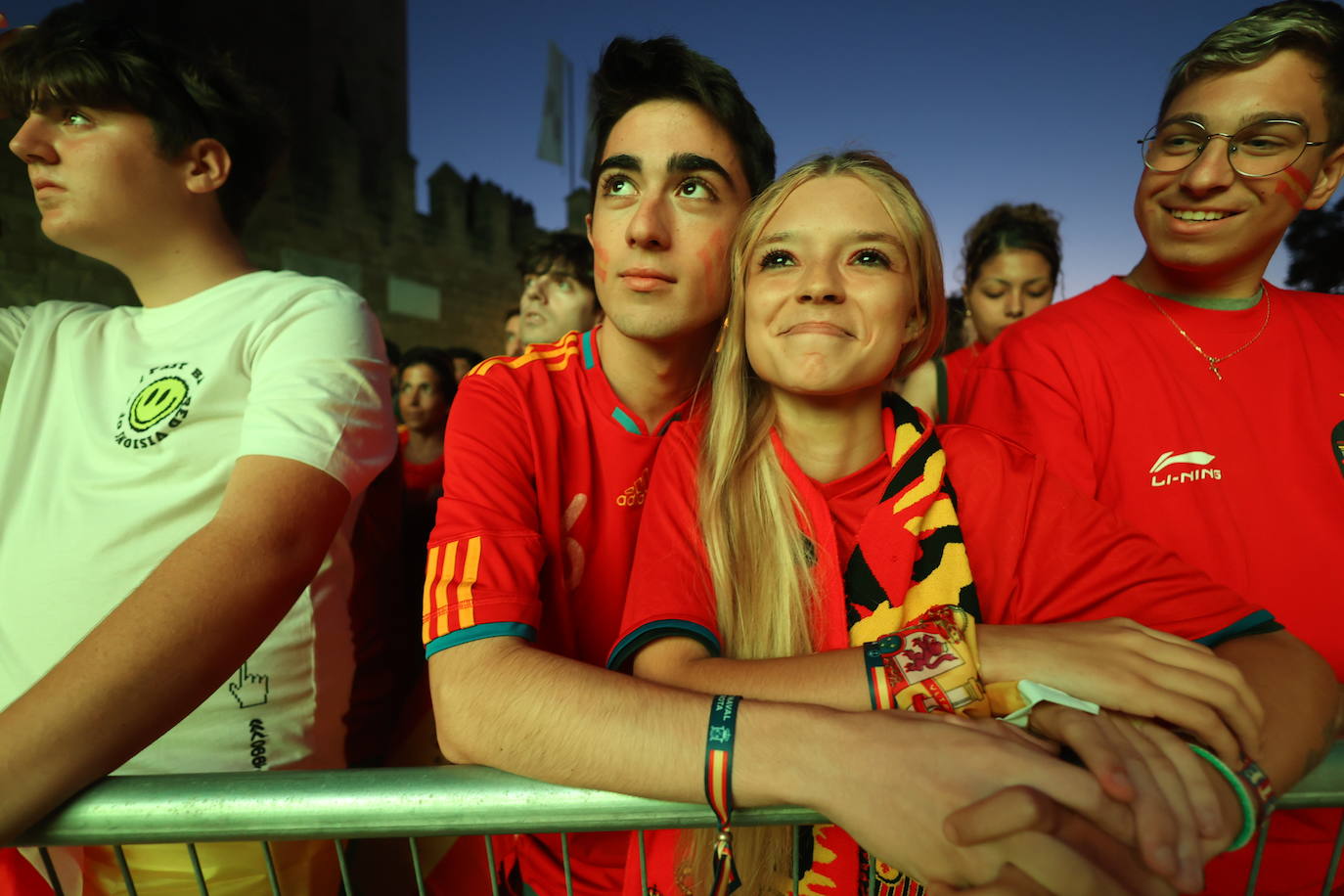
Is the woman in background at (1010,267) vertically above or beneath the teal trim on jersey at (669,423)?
above

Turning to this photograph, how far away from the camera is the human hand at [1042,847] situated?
0.78 m

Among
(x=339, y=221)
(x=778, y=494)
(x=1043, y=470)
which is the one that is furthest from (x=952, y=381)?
(x=339, y=221)

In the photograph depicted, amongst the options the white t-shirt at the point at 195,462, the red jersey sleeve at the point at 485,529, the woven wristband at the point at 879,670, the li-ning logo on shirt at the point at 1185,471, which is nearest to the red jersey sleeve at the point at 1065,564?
the li-ning logo on shirt at the point at 1185,471

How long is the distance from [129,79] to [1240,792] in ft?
8.04

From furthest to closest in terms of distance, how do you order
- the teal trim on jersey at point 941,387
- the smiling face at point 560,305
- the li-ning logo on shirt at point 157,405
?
the smiling face at point 560,305 < the teal trim on jersey at point 941,387 < the li-ning logo on shirt at point 157,405

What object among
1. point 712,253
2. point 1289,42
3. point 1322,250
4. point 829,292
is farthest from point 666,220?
point 1322,250

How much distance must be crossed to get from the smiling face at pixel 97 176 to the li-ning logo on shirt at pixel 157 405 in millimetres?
298

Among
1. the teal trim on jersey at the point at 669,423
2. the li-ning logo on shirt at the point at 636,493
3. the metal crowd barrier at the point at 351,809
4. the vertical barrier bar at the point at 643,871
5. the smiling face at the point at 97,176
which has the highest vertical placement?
the smiling face at the point at 97,176

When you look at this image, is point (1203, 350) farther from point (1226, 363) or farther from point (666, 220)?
point (666, 220)

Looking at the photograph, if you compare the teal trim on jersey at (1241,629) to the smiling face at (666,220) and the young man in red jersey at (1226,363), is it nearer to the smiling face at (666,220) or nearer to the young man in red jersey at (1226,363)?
the young man in red jersey at (1226,363)

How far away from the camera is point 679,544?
4.38 feet

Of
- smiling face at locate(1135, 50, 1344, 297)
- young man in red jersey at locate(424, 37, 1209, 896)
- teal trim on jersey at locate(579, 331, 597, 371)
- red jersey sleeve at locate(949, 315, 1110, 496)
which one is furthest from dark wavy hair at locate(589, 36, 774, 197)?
smiling face at locate(1135, 50, 1344, 297)

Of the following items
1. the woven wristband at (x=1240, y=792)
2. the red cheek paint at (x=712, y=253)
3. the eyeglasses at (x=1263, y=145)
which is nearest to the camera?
the woven wristband at (x=1240, y=792)

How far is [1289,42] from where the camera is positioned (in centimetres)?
158
